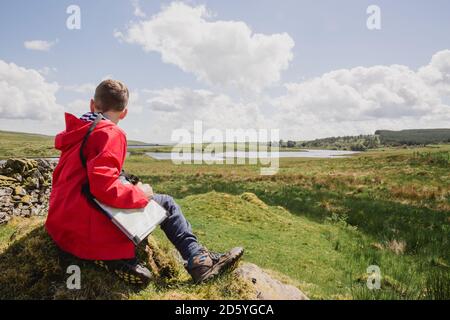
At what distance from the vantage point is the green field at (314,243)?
4461 mm

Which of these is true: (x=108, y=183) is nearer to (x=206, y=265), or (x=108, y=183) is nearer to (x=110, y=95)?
(x=110, y=95)

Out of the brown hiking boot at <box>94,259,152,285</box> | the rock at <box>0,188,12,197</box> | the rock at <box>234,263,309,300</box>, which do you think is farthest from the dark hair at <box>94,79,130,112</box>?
the rock at <box>0,188,12,197</box>

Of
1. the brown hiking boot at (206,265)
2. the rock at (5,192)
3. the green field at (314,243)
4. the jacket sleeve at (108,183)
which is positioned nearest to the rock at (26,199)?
the rock at (5,192)

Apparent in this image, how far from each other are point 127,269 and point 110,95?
2.12 m

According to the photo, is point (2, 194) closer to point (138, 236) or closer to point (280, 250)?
point (280, 250)

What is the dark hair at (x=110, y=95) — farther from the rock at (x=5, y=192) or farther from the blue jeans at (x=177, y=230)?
the rock at (x=5, y=192)

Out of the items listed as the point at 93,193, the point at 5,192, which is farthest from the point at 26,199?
the point at 93,193

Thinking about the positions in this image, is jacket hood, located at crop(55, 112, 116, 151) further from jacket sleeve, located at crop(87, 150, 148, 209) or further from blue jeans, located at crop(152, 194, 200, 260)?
blue jeans, located at crop(152, 194, 200, 260)

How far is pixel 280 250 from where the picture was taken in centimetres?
1044

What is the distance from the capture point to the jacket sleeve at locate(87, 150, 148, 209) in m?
3.79

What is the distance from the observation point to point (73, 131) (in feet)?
13.5

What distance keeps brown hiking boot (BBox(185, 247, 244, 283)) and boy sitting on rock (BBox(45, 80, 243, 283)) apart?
0.7 inches

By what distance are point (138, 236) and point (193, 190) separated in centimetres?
2418
